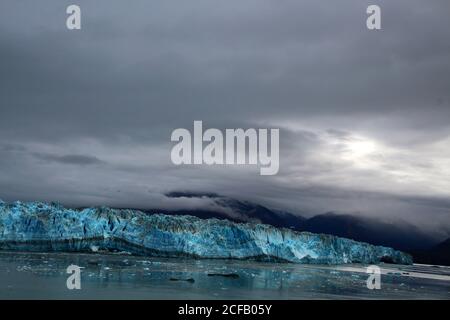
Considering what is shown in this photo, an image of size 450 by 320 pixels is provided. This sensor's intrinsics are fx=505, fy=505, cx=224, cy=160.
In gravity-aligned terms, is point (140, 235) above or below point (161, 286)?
above

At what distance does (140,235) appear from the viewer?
218 ft

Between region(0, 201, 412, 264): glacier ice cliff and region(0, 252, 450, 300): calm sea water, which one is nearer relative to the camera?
region(0, 252, 450, 300): calm sea water

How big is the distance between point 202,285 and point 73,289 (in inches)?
357

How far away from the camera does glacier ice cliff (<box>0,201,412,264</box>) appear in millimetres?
62750

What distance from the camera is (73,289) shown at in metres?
28.9

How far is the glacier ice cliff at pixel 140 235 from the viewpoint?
62.8m

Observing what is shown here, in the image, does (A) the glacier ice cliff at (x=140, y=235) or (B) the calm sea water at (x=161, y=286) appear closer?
(B) the calm sea water at (x=161, y=286)

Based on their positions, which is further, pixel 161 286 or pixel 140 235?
pixel 140 235
